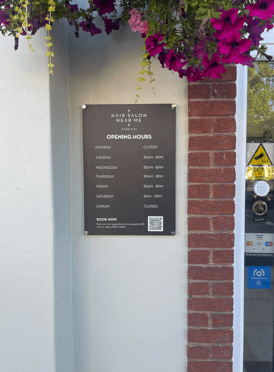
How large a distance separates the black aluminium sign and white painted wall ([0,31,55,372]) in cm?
33

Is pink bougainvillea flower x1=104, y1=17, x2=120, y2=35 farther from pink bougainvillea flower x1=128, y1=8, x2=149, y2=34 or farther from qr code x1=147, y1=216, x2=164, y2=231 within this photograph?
qr code x1=147, y1=216, x2=164, y2=231

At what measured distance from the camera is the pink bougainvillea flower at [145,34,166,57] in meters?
1.46

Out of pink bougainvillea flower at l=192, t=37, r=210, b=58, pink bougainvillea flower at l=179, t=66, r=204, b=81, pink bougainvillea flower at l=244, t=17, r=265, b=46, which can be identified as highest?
pink bougainvillea flower at l=244, t=17, r=265, b=46

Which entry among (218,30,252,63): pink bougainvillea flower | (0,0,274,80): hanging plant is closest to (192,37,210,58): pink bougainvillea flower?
(0,0,274,80): hanging plant

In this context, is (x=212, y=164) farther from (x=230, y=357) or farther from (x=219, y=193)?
(x=230, y=357)

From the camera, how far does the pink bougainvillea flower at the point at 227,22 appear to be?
1187 mm

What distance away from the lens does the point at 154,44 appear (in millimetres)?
1480

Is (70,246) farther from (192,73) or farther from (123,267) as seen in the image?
(192,73)

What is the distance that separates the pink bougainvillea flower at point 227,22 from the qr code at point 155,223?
1.17 m

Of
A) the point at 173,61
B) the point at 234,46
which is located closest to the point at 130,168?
the point at 173,61

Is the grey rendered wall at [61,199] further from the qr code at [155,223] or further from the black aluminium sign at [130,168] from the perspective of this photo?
the qr code at [155,223]

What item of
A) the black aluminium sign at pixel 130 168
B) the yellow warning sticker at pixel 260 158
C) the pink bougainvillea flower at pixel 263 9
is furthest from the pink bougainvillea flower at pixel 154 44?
the yellow warning sticker at pixel 260 158

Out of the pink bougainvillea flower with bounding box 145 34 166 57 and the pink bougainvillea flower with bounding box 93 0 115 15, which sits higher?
the pink bougainvillea flower with bounding box 93 0 115 15

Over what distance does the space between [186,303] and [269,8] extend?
1701 mm
